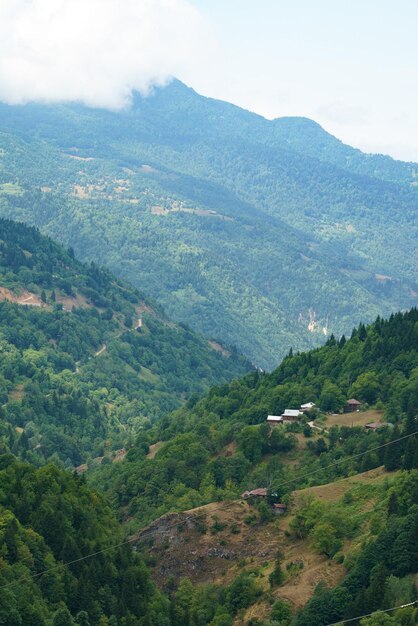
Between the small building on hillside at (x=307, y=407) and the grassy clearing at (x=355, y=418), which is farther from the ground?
the grassy clearing at (x=355, y=418)

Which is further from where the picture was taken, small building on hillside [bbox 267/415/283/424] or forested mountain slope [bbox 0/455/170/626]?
small building on hillside [bbox 267/415/283/424]

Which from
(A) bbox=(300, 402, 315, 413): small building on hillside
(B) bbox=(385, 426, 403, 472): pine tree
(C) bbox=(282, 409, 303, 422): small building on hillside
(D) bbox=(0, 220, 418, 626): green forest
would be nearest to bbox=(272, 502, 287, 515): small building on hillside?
(D) bbox=(0, 220, 418, 626): green forest

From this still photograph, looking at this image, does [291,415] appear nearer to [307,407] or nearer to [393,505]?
[307,407]

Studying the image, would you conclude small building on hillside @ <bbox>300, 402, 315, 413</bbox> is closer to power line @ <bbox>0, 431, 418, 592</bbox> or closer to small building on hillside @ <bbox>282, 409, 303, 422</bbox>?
small building on hillside @ <bbox>282, 409, 303, 422</bbox>

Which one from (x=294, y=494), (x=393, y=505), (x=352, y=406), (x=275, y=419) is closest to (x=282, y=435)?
(x=275, y=419)

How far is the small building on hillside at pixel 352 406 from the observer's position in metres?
137

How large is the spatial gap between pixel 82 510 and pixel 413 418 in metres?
28.6

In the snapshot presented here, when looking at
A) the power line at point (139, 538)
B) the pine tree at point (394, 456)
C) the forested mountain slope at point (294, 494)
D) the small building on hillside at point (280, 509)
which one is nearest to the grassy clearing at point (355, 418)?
the forested mountain slope at point (294, 494)

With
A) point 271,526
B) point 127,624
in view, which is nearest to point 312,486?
point 271,526

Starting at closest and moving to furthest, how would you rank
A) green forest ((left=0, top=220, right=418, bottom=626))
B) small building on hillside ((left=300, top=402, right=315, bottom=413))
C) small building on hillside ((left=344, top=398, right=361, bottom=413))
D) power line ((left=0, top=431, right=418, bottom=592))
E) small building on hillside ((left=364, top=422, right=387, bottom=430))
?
1. green forest ((left=0, top=220, right=418, bottom=626))
2. power line ((left=0, top=431, right=418, bottom=592))
3. small building on hillside ((left=364, top=422, right=387, bottom=430))
4. small building on hillside ((left=300, top=402, right=315, bottom=413))
5. small building on hillside ((left=344, top=398, right=361, bottom=413))

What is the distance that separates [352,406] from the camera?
5394 inches

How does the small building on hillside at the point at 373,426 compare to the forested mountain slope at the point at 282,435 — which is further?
the small building on hillside at the point at 373,426

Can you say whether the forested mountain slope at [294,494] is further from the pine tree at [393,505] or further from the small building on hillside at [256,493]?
the small building on hillside at [256,493]

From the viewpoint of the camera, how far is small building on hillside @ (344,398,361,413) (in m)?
137
